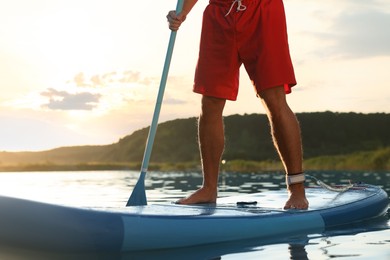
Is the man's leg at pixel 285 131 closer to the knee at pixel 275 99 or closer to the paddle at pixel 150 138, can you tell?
the knee at pixel 275 99

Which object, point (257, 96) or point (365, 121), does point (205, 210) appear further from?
point (365, 121)

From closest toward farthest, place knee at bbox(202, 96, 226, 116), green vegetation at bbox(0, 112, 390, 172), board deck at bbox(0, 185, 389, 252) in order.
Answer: board deck at bbox(0, 185, 389, 252) → knee at bbox(202, 96, 226, 116) → green vegetation at bbox(0, 112, 390, 172)

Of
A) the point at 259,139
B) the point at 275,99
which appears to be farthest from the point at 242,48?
the point at 259,139

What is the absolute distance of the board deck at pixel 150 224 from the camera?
10.4 feet

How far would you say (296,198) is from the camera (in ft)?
15.6

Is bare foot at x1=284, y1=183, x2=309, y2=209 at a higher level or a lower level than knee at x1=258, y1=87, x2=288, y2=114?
lower

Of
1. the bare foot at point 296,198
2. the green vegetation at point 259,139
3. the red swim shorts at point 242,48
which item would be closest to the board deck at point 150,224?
the bare foot at point 296,198

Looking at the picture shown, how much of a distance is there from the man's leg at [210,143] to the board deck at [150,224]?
0.76ft

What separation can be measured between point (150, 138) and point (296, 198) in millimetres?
1177

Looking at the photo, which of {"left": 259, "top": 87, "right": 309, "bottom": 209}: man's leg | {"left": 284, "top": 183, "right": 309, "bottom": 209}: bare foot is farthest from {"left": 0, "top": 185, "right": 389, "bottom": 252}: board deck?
{"left": 259, "top": 87, "right": 309, "bottom": 209}: man's leg

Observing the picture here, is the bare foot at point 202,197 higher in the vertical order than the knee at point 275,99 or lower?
lower

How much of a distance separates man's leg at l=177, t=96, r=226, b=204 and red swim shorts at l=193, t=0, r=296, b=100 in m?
0.12

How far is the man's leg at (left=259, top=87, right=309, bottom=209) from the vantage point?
4.64 metres

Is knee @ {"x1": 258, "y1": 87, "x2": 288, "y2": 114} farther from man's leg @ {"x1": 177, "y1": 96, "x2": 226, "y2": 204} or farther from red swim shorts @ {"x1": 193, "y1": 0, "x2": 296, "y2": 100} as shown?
man's leg @ {"x1": 177, "y1": 96, "x2": 226, "y2": 204}
